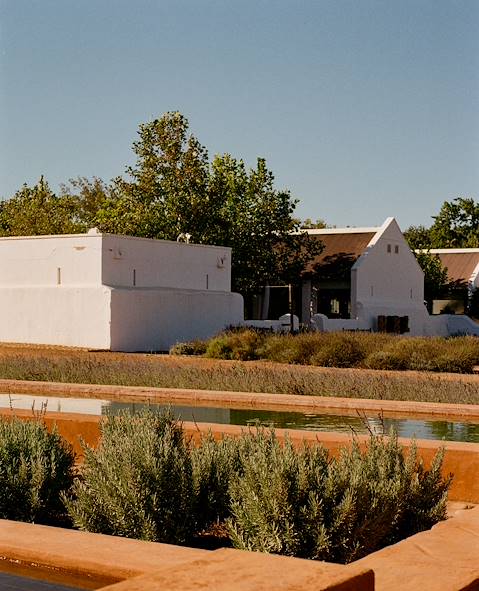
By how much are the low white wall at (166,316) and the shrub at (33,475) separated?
2498cm

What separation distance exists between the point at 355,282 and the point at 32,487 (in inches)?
1441

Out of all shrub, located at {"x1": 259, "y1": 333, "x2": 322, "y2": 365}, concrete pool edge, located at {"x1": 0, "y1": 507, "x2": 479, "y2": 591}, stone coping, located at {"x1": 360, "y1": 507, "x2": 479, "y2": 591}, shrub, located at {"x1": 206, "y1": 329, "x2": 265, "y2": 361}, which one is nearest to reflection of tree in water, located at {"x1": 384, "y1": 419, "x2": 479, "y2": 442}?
concrete pool edge, located at {"x1": 0, "y1": 507, "x2": 479, "y2": 591}

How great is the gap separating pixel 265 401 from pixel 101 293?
765 inches

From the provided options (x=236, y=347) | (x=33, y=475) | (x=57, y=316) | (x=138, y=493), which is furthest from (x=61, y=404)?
(x=57, y=316)

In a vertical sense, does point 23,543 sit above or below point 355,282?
below

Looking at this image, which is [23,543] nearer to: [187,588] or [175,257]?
[187,588]

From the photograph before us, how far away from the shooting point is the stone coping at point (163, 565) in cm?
378

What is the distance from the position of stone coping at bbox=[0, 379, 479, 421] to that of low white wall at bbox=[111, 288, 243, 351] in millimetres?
16155

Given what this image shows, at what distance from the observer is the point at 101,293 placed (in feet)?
108

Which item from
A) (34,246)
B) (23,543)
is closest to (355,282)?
(34,246)

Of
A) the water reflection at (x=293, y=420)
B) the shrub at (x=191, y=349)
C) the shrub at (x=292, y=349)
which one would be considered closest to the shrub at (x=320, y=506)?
the water reflection at (x=293, y=420)

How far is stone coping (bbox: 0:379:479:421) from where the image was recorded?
12852mm

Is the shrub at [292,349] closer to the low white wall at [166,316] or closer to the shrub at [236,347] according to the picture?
the shrub at [236,347]

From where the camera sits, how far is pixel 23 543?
5172mm
